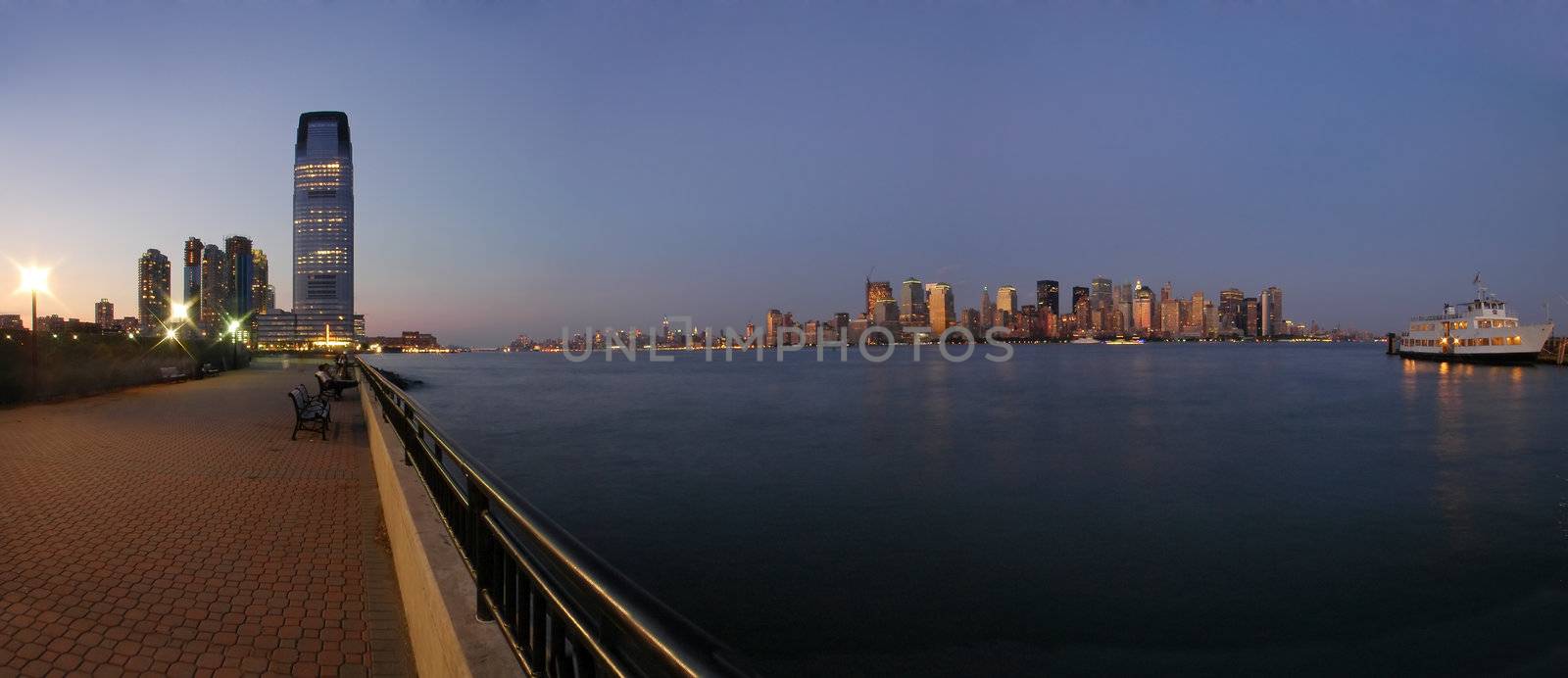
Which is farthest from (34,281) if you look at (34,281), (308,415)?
(308,415)

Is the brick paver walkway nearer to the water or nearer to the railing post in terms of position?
the railing post

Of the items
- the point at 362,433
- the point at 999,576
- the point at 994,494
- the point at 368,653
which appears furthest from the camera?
the point at 994,494

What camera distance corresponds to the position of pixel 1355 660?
7.48 m

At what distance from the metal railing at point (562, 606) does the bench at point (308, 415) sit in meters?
9.98

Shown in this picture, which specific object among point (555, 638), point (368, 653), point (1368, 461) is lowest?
point (1368, 461)

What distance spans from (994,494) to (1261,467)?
953cm

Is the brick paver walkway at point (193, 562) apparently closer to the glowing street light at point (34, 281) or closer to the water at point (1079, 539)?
the water at point (1079, 539)

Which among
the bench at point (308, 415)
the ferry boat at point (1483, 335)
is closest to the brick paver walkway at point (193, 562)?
the bench at point (308, 415)

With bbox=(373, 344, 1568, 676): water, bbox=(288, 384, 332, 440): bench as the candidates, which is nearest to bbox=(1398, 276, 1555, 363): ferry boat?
bbox=(373, 344, 1568, 676): water

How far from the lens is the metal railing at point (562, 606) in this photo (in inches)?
68.2

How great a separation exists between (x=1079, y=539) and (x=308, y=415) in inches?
523

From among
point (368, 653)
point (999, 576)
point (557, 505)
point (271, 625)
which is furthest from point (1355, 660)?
point (557, 505)

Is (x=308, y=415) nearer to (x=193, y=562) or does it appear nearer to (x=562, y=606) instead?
(x=193, y=562)

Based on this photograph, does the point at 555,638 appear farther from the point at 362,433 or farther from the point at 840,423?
the point at 840,423
